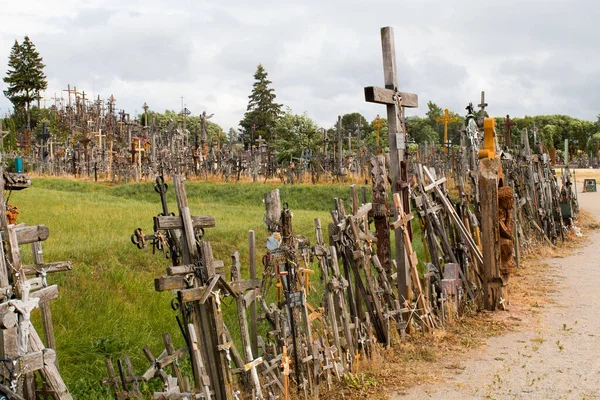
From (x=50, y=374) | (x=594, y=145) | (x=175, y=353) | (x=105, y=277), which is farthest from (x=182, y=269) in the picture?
(x=594, y=145)

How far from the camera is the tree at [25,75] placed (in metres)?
60.8

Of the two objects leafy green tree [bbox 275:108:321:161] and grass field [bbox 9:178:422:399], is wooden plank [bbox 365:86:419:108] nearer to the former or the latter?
grass field [bbox 9:178:422:399]

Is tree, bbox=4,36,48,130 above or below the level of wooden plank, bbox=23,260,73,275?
above

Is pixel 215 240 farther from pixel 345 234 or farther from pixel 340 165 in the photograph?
pixel 340 165

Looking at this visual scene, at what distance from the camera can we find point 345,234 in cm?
705

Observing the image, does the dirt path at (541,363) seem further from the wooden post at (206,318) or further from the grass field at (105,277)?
the grass field at (105,277)

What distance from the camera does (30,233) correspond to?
4.80 m

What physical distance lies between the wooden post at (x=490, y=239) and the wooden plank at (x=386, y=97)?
1.49 m

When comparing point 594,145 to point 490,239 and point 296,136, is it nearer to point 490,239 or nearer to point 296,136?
point 296,136

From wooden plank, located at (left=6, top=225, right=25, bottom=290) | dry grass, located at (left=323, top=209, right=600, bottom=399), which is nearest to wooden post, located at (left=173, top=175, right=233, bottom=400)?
wooden plank, located at (left=6, top=225, right=25, bottom=290)

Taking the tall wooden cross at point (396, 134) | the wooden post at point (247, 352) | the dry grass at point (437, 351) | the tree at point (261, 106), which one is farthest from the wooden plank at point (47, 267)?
the tree at point (261, 106)

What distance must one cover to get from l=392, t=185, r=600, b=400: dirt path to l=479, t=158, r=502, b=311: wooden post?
64cm

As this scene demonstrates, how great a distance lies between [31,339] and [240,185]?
72.5ft

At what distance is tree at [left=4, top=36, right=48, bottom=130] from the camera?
199 feet
